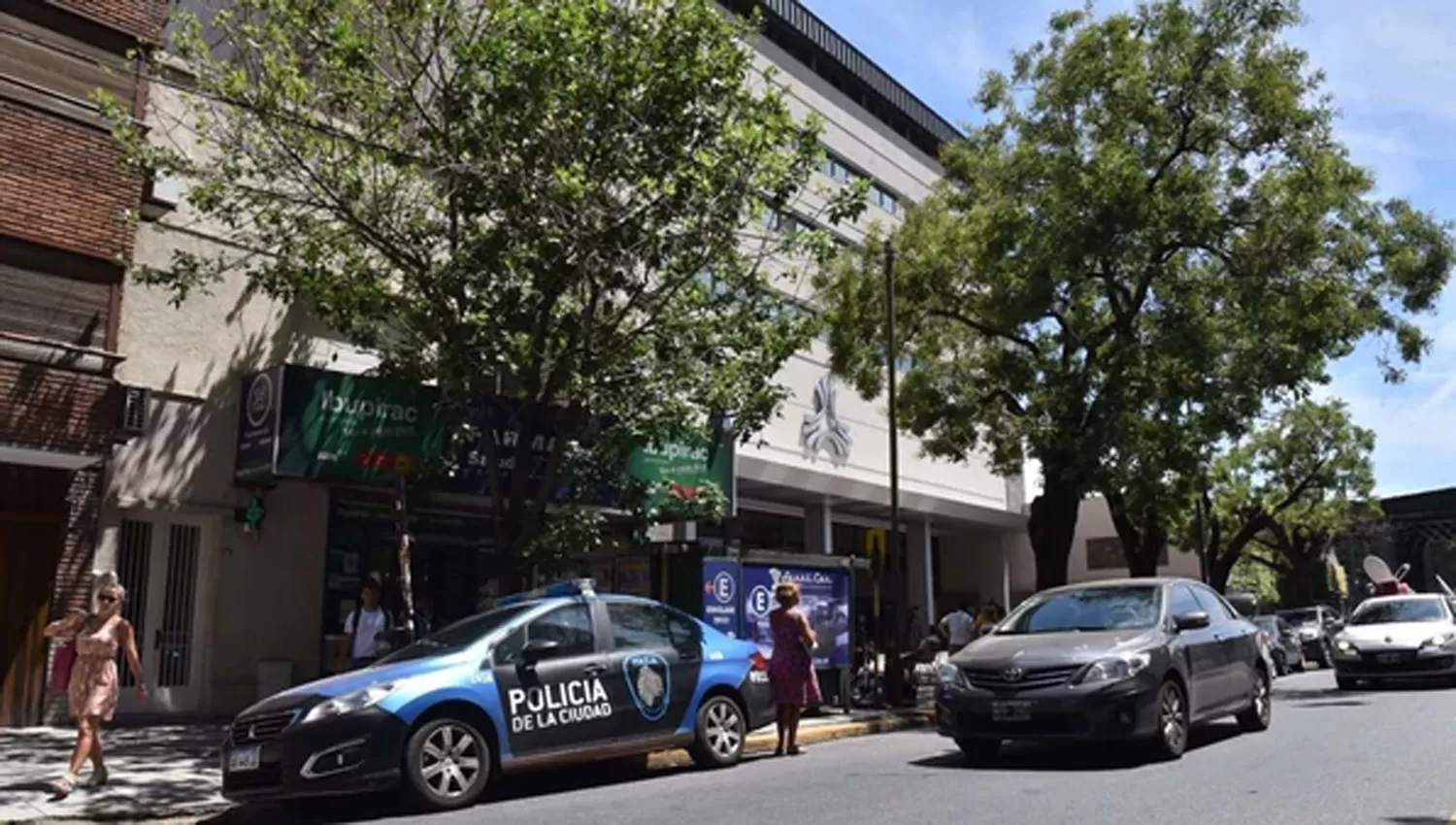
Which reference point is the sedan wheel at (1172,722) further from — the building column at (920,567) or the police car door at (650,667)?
the building column at (920,567)

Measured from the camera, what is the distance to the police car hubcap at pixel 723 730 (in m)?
11.0

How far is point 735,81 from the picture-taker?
42.2ft

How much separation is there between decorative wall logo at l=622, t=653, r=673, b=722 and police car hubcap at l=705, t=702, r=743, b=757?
23.6 inches

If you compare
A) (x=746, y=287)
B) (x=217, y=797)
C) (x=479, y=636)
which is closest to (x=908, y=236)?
(x=746, y=287)

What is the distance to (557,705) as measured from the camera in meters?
9.80

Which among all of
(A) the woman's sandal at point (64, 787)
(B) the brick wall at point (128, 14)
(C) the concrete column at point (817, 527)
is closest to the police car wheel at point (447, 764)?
(A) the woman's sandal at point (64, 787)

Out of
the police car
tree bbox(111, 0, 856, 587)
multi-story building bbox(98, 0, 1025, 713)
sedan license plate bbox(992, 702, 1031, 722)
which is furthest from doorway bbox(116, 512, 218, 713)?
sedan license plate bbox(992, 702, 1031, 722)

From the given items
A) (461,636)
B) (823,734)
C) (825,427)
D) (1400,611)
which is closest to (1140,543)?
(1400,611)

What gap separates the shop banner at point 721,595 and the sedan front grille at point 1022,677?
531 cm

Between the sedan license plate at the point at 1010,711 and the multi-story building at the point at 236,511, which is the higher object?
the multi-story building at the point at 236,511

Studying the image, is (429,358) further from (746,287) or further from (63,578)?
(63,578)

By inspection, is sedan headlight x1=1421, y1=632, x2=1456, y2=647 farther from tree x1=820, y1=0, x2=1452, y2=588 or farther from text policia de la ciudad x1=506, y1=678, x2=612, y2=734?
text policia de la ciudad x1=506, y1=678, x2=612, y2=734

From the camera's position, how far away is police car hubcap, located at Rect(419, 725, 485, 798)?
29.0 ft

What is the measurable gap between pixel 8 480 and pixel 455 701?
22.9ft
